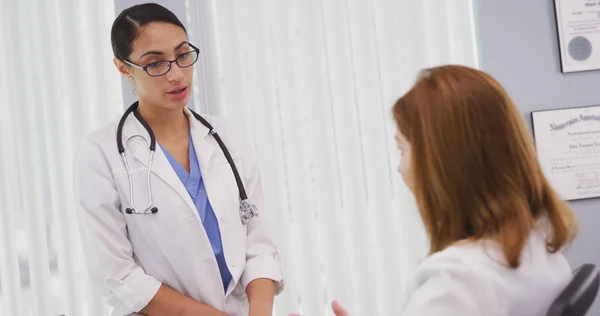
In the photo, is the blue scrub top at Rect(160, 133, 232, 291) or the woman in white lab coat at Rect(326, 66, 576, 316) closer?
the woman in white lab coat at Rect(326, 66, 576, 316)

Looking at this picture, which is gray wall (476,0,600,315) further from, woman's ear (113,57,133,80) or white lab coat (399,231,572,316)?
white lab coat (399,231,572,316)

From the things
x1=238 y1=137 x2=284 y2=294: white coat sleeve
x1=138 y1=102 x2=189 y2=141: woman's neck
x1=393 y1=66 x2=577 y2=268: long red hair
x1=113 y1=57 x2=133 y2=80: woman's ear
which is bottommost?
x1=238 y1=137 x2=284 y2=294: white coat sleeve

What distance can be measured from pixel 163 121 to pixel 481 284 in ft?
3.48

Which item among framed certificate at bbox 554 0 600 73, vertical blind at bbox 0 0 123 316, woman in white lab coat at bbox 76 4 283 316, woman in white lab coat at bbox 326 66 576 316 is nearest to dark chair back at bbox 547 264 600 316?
woman in white lab coat at bbox 326 66 576 316

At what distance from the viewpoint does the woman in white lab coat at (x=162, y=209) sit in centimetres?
160

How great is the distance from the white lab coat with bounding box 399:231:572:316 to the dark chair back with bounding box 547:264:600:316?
0.04m

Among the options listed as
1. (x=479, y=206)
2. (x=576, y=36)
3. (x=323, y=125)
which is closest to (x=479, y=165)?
(x=479, y=206)

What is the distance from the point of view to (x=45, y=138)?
2.39 m

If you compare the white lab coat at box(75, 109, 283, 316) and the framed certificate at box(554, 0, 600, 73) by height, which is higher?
the framed certificate at box(554, 0, 600, 73)

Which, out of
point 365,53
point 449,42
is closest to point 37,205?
point 365,53

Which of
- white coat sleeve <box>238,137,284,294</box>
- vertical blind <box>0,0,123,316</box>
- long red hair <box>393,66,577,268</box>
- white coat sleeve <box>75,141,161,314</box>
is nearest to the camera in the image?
long red hair <box>393,66,577,268</box>

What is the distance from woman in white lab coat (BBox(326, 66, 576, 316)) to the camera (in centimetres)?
98

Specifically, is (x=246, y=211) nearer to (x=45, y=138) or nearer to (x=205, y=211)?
(x=205, y=211)

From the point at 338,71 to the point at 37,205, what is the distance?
4.08ft
